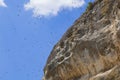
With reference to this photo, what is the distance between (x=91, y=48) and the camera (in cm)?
2627

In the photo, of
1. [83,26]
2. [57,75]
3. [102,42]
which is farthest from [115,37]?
[57,75]

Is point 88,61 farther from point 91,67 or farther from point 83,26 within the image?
point 83,26

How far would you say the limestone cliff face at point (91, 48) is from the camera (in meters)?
24.4

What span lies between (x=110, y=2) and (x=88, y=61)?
154 inches

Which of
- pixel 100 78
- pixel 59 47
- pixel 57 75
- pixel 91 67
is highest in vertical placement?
pixel 59 47

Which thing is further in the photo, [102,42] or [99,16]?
[99,16]

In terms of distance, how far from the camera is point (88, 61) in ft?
87.6

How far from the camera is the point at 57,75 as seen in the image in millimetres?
30203

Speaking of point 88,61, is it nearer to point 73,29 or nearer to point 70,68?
point 70,68

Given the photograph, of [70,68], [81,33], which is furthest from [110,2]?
[70,68]

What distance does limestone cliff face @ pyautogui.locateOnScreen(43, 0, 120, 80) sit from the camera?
24391 mm

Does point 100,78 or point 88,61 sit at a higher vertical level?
point 88,61

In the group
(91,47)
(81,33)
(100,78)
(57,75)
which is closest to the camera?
(100,78)

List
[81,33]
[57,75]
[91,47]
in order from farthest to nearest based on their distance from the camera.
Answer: [57,75] → [81,33] → [91,47]
